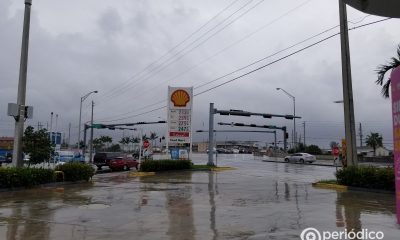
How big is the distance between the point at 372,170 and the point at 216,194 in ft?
22.3

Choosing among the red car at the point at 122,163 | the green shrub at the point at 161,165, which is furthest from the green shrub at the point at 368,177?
the red car at the point at 122,163

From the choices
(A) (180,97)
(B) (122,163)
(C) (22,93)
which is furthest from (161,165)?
(C) (22,93)

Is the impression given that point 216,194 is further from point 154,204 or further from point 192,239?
point 192,239

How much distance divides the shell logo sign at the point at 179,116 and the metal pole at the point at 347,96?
58.0 feet

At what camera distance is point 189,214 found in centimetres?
1280

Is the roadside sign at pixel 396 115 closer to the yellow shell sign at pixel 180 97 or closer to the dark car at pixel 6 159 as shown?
the yellow shell sign at pixel 180 97

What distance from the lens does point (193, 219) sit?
1195 centimetres

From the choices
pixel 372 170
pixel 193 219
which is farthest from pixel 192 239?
pixel 372 170

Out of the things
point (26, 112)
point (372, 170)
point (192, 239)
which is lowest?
point (192, 239)

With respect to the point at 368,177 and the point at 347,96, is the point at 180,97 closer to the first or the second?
the point at 347,96
